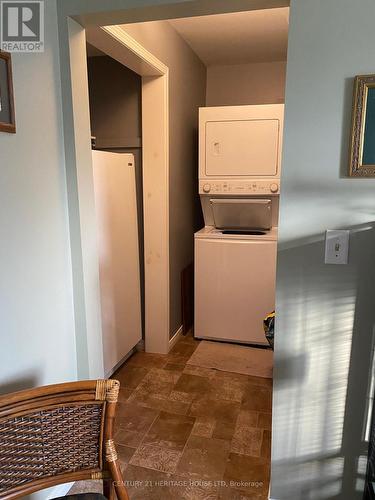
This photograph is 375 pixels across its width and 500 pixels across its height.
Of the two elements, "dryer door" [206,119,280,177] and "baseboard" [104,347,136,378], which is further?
"dryer door" [206,119,280,177]

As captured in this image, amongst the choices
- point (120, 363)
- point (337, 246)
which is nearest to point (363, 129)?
point (337, 246)

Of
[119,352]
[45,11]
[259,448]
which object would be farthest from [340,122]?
[119,352]

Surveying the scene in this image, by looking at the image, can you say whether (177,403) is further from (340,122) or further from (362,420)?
(340,122)

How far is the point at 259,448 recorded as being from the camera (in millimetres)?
1944

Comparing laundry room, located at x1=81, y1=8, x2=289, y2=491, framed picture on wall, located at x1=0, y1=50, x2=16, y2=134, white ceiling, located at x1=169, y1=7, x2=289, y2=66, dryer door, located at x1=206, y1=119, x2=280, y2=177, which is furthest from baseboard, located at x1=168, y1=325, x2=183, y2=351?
white ceiling, located at x1=169, y1=7, x2=289, y2=66

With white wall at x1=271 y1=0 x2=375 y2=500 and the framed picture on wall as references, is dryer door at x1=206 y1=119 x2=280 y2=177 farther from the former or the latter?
the framed picture on wall

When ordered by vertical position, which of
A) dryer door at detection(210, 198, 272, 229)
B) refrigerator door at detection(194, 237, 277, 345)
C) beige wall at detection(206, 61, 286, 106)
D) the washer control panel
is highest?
beige wall at detection(206, 61, 286, 106)

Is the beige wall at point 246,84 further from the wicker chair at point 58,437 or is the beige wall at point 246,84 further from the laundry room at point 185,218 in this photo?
the wicker chair at point 58,437

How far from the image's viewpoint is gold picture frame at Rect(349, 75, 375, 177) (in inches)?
46.8

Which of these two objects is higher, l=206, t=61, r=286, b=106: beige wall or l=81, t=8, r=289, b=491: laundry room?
l=206, t=61, r=286, b=106: beige wall

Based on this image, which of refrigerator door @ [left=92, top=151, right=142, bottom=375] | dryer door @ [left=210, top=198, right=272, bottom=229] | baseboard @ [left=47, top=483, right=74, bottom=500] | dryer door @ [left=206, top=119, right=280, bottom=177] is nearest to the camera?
baseboard @ [left=47, top=483, right=74, bottom=500]

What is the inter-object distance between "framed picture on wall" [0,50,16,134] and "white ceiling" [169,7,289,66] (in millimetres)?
1767

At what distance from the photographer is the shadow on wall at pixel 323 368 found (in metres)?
1.33

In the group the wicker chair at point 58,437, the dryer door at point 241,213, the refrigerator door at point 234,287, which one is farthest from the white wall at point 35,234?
the dryer door at point 241,213
